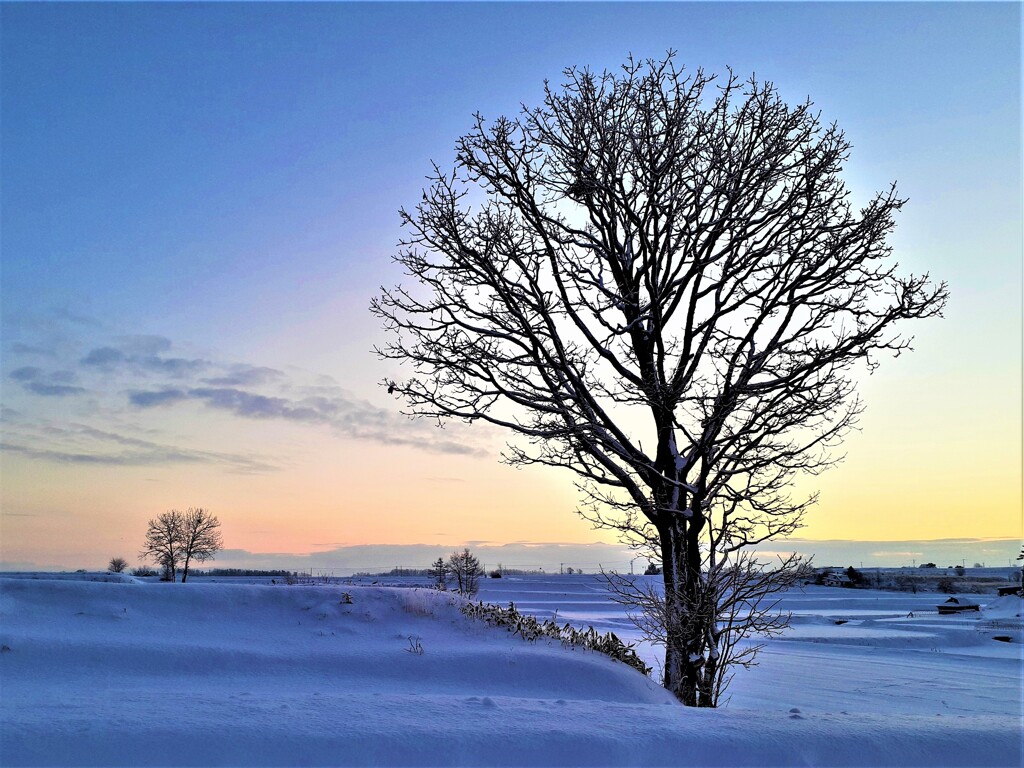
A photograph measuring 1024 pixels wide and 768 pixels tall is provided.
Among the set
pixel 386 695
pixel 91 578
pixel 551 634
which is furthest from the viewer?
pixel 91 578

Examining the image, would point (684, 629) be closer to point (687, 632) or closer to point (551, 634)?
point (687, 632)

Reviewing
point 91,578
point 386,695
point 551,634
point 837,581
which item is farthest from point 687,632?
point 837,581

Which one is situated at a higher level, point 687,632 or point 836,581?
point 687,632

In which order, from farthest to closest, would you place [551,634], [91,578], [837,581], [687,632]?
[837,581], [91,578], [551,634], [687,632]

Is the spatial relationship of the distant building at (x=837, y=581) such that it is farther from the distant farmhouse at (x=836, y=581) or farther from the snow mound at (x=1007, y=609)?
the snow mound at (x=1007, y=609)

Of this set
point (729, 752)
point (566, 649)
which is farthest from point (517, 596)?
point (729, 752)

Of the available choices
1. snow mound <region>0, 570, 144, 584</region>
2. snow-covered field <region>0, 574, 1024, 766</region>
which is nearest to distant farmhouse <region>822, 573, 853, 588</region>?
snow-covered field <region>0, 574, 1024, 766</region>

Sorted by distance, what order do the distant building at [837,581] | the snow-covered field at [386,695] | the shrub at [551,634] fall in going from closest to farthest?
the snow-covered field at [386,695]
the shrub at [551,634]
the distant building at [837,581]

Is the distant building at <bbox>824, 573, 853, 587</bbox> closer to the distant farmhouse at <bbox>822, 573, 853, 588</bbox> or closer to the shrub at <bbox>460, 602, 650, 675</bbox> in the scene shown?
the distant farmhouse at <bbox>822, 573, 853, 588</bbox>

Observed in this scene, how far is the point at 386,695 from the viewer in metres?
5.86

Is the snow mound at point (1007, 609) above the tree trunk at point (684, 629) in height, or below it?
below

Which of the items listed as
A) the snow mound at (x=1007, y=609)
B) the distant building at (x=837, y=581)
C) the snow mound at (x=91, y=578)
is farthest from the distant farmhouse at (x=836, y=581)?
the snow mound at (x=91, y=578)

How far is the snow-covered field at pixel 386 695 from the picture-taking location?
4.40 metres

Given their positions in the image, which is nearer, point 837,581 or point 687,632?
point 687,632
